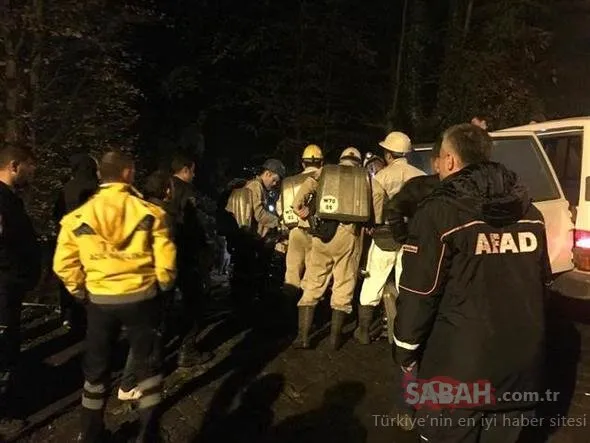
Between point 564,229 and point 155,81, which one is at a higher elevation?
point 155,81

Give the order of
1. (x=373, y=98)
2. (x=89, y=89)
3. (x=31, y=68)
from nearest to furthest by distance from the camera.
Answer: (x=31, y=68)
(x=89, y=89)
(x=373, y=98)

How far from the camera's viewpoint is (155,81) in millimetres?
12883

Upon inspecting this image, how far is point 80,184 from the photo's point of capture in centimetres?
583

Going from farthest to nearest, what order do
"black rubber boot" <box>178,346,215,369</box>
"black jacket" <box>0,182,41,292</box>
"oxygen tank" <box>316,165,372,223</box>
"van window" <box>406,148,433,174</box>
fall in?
"van window" <box>406,148,433,174</box> → "oxygen tank" <box>316,165,372,223</box> → "black rubber boot" <box>178,346,215,369</box> → "black jacket" <box>0,182,41,292</box>

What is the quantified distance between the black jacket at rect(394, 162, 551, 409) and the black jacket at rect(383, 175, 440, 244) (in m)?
1.88

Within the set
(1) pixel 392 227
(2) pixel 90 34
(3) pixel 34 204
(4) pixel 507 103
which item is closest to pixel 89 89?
(2) pixel 90 34

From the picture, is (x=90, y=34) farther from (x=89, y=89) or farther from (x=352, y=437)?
(x=352, y=437)

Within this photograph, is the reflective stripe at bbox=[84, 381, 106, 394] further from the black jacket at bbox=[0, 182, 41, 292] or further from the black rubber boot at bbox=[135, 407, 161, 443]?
the black jacket at bbox=[0, 182, 41, 292]

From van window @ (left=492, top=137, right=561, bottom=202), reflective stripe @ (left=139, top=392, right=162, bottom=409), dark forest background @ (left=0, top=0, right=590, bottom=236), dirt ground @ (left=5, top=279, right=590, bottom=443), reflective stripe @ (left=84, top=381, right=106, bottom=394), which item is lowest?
dirt ground @ (left=5, top=279, right=590, bottom=443)

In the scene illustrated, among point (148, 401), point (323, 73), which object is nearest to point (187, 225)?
point (148, 401)

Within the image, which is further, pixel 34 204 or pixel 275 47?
pixel 275 47

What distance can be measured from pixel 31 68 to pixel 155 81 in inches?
226

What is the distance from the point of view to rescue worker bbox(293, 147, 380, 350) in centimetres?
591

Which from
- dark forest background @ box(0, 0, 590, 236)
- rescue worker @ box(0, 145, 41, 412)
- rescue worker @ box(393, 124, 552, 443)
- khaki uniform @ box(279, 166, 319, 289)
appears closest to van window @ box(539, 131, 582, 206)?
khaki uniform @ box(279, 166, 319, 289)
